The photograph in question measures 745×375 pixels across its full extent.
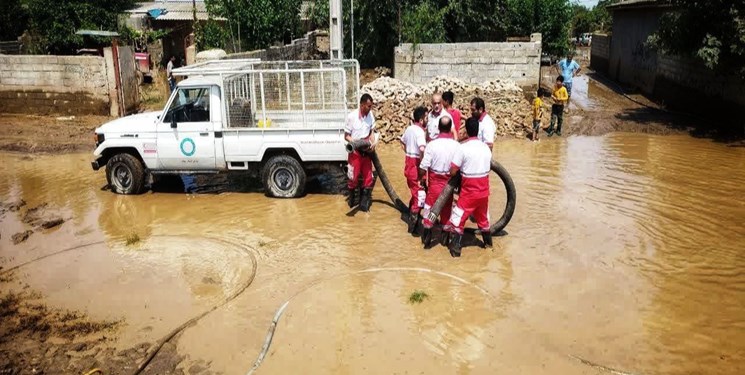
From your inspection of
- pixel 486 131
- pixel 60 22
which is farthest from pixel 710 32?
pixel 60 22

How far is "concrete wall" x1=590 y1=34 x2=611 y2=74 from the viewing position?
Result: 28734mm

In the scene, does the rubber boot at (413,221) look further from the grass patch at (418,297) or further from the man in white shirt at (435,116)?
the grass patch at (418,297)

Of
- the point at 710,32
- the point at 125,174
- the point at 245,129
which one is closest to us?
the point at 245,129

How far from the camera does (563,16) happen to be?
79.3 ft

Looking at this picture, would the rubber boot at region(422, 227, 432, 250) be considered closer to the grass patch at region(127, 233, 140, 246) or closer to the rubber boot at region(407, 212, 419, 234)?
the rubber boot at region(407, 212, 419, 234)

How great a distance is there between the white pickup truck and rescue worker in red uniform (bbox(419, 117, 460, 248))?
2262mm

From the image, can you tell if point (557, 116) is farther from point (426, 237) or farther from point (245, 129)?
point (245, 129)

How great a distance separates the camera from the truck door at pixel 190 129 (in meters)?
9.47

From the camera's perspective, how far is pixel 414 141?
316 inches

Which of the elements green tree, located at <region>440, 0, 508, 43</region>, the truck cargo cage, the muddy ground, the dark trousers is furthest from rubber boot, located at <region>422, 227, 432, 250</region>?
green tree, located at <region>440, 0, 508, 43</region>

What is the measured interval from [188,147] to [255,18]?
54.2 feet

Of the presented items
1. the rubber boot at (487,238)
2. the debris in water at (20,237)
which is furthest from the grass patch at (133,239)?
the rubber boot at (487,238)

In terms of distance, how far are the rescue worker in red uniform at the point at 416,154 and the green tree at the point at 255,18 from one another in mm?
18379

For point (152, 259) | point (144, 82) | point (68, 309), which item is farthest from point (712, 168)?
point (144, 82)
